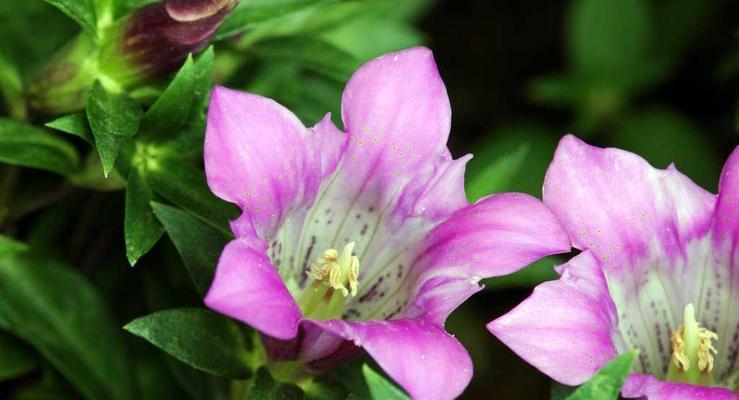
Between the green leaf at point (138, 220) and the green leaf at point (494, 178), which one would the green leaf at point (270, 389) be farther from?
the green leaf at point (494, 178)

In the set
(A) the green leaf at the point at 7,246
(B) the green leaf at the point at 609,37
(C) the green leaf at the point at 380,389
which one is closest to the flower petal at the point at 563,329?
(C) the green leaf at the point at 380,389

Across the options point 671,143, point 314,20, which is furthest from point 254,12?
point 671,143

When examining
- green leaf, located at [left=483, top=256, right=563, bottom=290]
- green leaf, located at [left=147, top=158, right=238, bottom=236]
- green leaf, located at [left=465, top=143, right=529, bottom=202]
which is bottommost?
green leaf, located at [left=483, top=256, right=563, bottom=290]

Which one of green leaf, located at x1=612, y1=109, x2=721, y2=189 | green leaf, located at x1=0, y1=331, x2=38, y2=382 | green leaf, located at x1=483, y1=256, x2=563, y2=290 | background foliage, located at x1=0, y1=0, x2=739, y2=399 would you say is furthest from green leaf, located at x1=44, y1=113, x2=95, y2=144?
green leaf, located at x1=612, y1=109, x2=721, y2=189

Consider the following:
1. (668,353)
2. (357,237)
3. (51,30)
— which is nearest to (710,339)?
(668,353)

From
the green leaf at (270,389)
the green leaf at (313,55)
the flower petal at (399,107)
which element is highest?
the flower petal at (399,107)

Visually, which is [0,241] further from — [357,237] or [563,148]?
[563,148]

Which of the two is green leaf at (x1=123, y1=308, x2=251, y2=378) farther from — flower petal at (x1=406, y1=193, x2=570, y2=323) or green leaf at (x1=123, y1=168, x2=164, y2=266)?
flower petal at (x1=406, y1=193, x2=570, y2=323)
